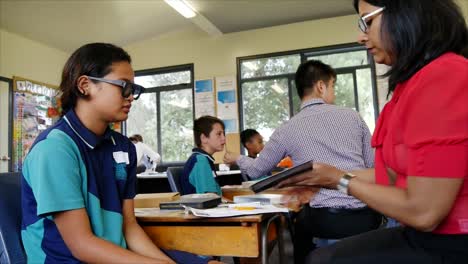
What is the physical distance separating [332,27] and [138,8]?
3.38 meters

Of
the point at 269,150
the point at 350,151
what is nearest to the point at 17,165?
the point at 269,150

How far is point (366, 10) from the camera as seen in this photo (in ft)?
3.40

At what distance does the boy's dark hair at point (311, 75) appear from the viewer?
2137 mm

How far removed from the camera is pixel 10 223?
3.85 feet

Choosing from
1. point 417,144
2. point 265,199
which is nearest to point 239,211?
point 265,199

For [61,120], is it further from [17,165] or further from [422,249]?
[17,165]

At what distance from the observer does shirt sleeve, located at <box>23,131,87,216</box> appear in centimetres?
101

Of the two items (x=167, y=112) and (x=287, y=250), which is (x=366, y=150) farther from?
(x=167, y=112)

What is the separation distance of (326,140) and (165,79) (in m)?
6.10

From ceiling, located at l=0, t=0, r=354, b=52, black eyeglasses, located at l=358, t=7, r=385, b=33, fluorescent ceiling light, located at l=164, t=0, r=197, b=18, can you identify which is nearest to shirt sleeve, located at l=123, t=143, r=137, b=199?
black eyeglasses, located at l=358, t=7, r=385, b=33

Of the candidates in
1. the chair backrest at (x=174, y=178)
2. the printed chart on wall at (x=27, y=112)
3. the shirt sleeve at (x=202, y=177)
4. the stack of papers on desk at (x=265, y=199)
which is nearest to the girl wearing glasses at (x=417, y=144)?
the stack of papers on desk at (x=265, y=199)

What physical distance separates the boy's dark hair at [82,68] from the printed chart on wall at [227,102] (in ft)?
18.8

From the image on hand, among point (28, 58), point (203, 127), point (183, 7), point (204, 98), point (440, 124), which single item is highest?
point (183, 7)

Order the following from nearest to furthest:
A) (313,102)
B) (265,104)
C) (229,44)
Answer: (313,102)
(265,104)
(229,44)
